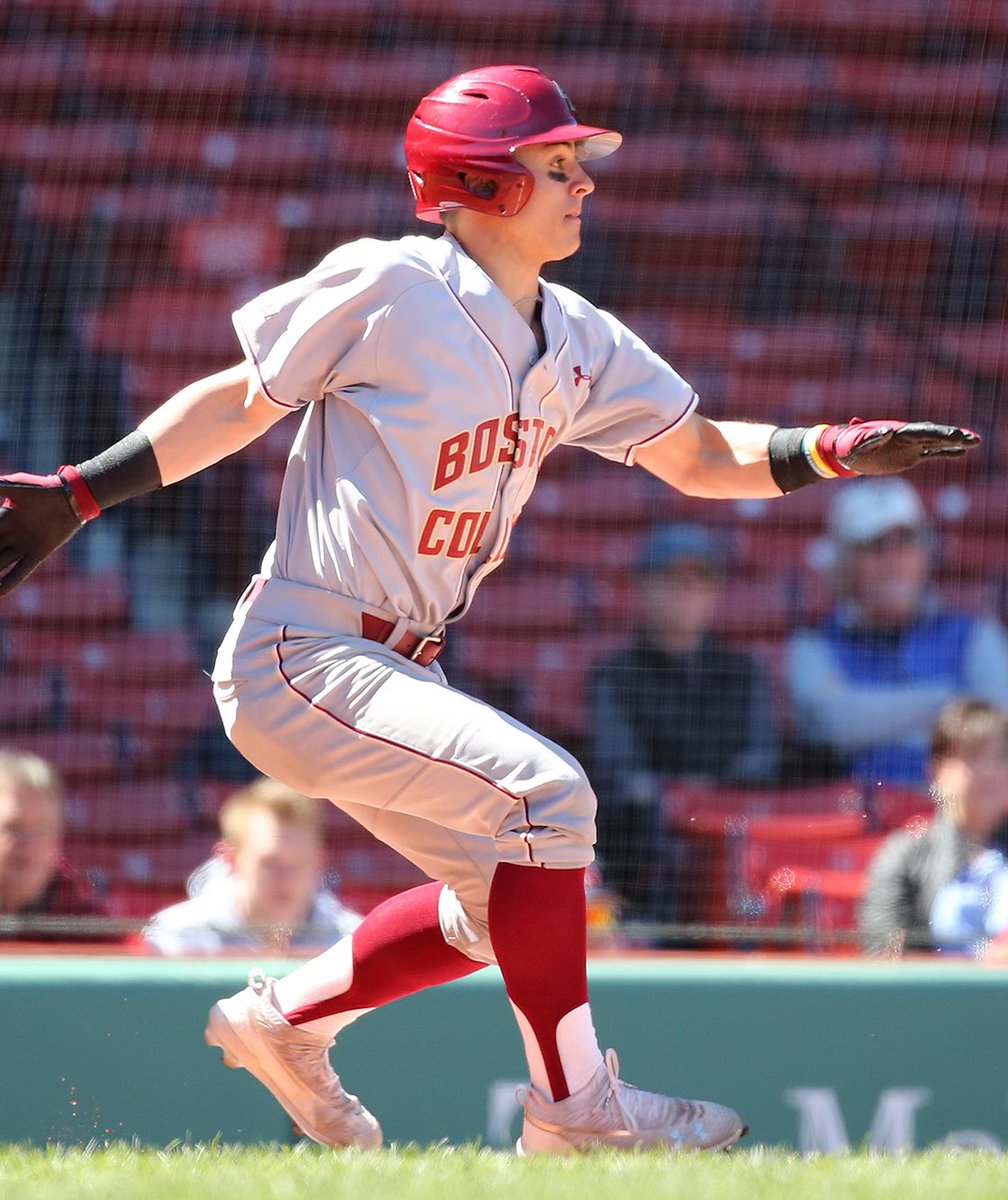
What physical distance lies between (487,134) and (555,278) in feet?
11.7

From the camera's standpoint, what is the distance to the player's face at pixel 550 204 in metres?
2.67

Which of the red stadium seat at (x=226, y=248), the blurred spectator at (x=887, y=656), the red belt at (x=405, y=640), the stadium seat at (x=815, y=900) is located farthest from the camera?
the red stadium seat at (x=226, y=248)

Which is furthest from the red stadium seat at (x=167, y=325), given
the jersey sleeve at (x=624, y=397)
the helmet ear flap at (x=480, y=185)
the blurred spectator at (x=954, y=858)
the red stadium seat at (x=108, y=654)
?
the helmet ear flap at (x=480, y=185)

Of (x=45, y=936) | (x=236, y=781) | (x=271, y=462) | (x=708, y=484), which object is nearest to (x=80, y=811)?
(x=236, y=781)

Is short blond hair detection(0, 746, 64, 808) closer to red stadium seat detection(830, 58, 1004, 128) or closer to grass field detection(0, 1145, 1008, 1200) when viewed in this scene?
grass field detection(0, 1145, 1008, 1200)

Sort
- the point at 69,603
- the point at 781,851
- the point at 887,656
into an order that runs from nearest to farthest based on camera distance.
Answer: the point at 781,851 < the point at 887,656 < the point at 69,603

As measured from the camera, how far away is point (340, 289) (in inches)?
99.7

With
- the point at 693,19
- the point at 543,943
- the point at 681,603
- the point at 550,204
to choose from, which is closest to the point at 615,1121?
the point at 543,943

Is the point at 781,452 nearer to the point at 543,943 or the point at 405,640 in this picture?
the point at 405,640

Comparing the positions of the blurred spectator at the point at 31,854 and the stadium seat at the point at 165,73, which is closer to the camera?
the blurred spectator at the point at 31,854

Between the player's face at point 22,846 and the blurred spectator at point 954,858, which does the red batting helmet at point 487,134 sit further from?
the player's face at point 22,846

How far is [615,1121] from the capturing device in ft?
8.20

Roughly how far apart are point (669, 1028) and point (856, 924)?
1.20 metres

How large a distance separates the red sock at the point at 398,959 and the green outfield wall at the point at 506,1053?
0.54m
